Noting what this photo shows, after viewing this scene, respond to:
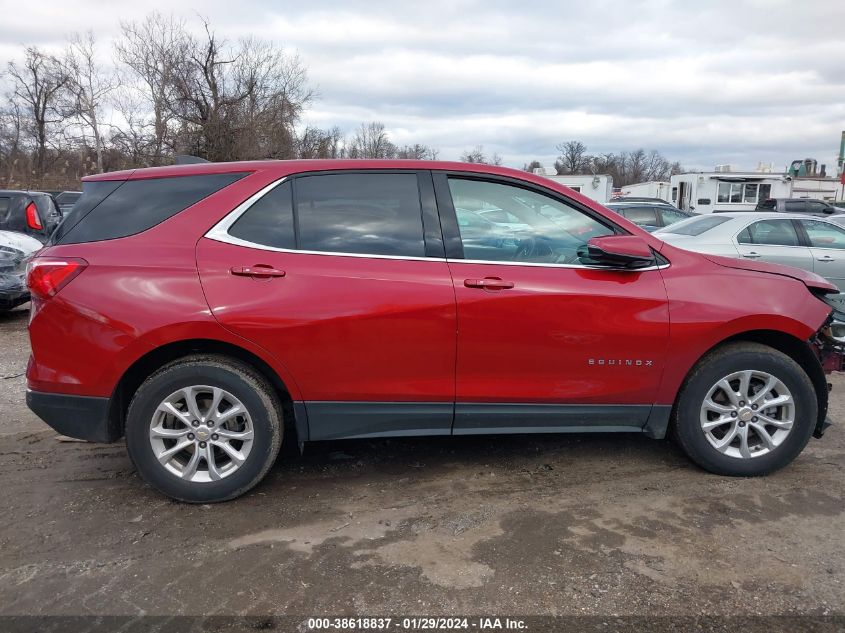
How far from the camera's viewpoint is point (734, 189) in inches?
1109

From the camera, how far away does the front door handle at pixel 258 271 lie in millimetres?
3156

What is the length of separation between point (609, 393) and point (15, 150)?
194 feet

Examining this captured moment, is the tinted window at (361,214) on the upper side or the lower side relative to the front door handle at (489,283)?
upper

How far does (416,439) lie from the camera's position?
427cm

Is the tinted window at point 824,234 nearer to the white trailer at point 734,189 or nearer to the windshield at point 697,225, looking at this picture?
the windshield at point 697,225

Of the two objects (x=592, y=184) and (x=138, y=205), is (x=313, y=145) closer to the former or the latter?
(x=592, y=184)

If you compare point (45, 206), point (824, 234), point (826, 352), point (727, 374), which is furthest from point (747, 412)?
point (45, 206)

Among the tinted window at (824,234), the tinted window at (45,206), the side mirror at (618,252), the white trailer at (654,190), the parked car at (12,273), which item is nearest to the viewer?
the side mirror at (618,252)

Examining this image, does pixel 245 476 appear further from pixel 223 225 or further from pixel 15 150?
pixel 15 150

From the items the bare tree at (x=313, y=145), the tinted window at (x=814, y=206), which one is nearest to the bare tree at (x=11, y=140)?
the bare tree at (x=313, y=145)

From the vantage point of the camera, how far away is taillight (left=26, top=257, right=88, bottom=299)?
315cm

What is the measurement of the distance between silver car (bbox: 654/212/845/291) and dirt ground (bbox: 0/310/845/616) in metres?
4.77

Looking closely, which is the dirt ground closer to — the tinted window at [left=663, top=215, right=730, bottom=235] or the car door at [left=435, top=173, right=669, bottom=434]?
the car door at [left=435, top=173, right=669, bottom=434]

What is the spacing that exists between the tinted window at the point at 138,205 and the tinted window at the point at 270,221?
0.72ft
